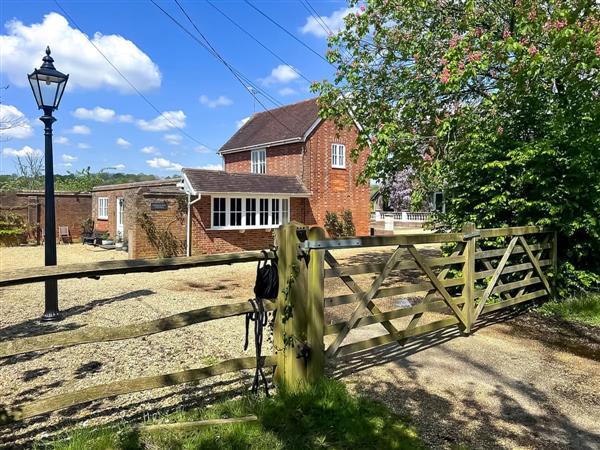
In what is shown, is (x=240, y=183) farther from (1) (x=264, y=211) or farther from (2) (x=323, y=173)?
(2) (x=323, y=173)

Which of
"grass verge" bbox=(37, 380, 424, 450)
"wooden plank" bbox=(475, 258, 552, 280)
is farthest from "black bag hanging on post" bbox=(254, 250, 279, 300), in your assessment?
"wooden plank" bbox=(475, 258, 552, 280)

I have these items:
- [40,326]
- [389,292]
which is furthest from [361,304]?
[40,326]

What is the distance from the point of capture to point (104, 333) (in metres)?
3.08

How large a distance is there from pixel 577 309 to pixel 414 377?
166 inches

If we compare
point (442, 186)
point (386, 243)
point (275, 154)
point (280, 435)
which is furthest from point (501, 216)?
point (275, 154)

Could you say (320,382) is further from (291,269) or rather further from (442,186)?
(442,186)

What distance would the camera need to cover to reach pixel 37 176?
1555 inches

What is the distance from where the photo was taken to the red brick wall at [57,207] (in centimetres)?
2038

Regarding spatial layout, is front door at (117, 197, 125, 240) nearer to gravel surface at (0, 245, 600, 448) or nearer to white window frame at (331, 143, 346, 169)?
white window frame at (331, 143, 346, 169)

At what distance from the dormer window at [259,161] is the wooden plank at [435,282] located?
58.6 feet

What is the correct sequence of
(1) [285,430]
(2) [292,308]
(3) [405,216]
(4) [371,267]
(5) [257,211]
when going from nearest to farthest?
(1) [285,430]
(2) [292,308]
(4) [371,267]
(5) [257,211]
(3) [405,216]

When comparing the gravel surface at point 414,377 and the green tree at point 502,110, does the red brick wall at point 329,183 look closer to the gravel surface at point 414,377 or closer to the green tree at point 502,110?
the green tree at point 502,110

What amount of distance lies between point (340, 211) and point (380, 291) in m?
17.0

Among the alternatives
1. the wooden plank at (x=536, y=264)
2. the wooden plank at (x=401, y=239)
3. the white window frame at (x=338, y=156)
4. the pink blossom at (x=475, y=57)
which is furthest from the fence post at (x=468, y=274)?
the white window frame at (x=338, y=156)
